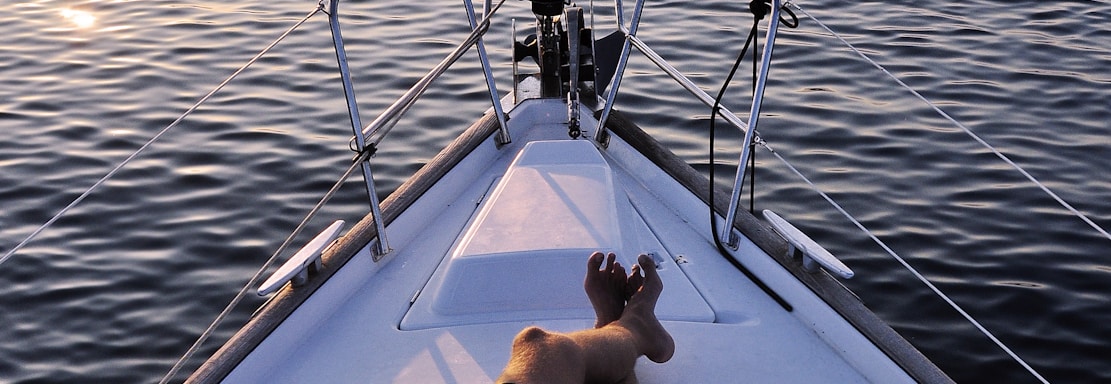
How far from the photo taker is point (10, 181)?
5.48 meters

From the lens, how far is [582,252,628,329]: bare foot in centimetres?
256

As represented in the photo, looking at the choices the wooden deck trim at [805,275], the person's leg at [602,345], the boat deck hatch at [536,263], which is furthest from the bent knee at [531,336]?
the wooden deck trim at [805,275]

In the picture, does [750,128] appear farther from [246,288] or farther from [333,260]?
[246,288]

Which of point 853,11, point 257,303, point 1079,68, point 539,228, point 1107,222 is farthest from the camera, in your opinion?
point 853,11

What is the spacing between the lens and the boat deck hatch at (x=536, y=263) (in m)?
2.78

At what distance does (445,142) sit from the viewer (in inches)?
236

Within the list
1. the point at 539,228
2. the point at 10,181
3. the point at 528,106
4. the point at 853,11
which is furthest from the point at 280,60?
the point at 539,228

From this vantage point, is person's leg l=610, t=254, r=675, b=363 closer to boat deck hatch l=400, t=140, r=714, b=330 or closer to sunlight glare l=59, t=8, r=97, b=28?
boat deck hatch l=400, t=140, r=714, b=330

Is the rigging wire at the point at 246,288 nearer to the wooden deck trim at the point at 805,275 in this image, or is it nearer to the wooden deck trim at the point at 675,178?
the wooden deck trim at the point at 675,178

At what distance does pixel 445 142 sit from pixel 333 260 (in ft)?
9.77

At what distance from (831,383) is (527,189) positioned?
3.62 ft

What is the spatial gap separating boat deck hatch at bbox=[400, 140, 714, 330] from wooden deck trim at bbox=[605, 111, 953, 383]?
296 mm

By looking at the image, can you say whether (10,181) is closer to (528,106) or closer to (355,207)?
(355,207)

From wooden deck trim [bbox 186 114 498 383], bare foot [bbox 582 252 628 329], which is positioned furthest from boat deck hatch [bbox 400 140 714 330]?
wooden deck trim [bbox 186 114 498 383]
